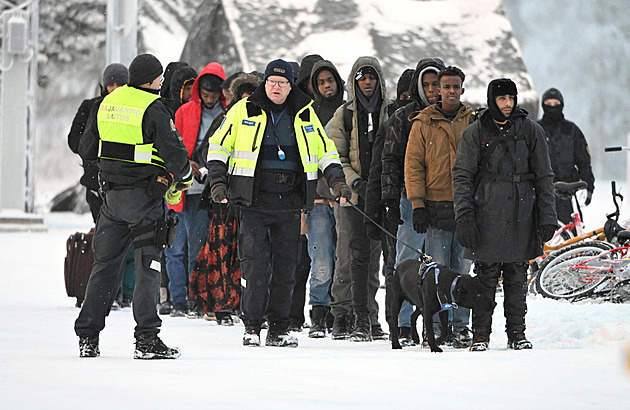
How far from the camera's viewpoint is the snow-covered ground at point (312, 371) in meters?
4.07

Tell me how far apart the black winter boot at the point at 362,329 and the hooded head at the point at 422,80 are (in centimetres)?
139

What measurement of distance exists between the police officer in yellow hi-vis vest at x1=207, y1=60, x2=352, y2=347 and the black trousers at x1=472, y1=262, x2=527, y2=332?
93 centimetres

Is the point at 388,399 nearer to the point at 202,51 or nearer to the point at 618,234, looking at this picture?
the point at 618,234

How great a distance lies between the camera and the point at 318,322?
7.36m

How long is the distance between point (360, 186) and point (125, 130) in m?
2.13

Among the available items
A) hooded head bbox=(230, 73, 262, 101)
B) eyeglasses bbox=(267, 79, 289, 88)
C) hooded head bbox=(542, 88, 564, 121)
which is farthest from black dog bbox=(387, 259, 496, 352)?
hooded head bbox=(542, 88, 564, 121)

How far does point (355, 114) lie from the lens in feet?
23.8

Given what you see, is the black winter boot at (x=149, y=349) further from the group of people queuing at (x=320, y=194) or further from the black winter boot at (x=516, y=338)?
the black winter boot at (x=516, y=338)

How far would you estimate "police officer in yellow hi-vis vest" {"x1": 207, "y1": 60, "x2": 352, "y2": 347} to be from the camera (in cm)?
624

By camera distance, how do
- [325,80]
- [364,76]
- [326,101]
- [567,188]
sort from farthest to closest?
[567,188]
[326,101]
[325,80]
[364,76]

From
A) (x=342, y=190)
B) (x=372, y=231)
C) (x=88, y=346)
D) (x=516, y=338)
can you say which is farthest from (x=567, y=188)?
(x=88, y=346)

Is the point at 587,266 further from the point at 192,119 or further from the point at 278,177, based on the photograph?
the point at 278,177

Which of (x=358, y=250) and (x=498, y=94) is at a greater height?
(x=498, y=94)

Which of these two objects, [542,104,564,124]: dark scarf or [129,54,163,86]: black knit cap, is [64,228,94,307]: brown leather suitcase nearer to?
[129,54,163,86]: black knit cap
